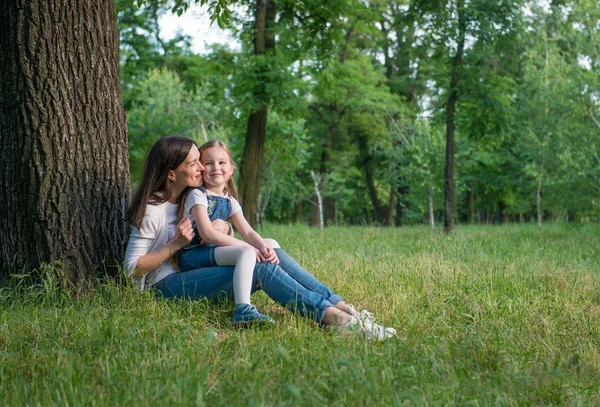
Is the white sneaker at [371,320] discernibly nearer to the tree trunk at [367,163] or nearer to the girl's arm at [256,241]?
the girl's arm at [256,241]

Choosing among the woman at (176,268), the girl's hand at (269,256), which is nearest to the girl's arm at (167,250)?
the woman at (176,268)

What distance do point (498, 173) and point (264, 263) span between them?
2744 centimetres

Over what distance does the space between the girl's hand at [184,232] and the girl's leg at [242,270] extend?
0.32 metres

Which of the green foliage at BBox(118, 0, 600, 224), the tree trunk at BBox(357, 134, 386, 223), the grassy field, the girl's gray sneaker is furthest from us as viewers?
the tree trunk at BBox(357, 134, 386, 223)

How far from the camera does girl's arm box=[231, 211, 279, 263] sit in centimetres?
474

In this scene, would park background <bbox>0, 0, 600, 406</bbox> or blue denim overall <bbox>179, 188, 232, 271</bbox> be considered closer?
park background <bbox>0, 0, 600, 406</bbox>

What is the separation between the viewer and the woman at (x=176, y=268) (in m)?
4.59

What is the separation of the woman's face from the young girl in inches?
2.2

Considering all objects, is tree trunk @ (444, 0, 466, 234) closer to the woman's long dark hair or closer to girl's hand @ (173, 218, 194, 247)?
the woman's long dark hair

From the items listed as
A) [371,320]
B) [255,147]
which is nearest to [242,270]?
[371,320]

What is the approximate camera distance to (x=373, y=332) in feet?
13.9

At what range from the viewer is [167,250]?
16.0ft

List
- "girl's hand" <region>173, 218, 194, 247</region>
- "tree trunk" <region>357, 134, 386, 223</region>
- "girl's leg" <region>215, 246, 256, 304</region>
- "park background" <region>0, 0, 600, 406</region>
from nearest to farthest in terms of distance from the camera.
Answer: "park background" <region>0, 0, 600, 406</region>
"girl's leg" <region>215, 246, 256, 304</region>
"girl's hand" <region>173, 218, 194, 247</region>
"tree trunk" <region>357, 134, 386, 223</region>

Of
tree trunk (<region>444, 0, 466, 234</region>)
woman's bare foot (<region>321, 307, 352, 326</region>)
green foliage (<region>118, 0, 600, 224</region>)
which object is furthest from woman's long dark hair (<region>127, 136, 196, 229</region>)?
tree trunk (<region>444, 0, 466, 234</region>)
